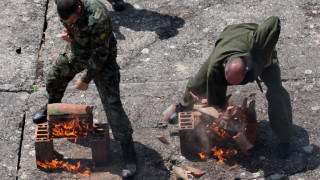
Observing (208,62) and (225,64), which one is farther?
(208,62)

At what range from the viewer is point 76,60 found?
18.9 ft

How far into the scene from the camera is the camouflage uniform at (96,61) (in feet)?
17.5

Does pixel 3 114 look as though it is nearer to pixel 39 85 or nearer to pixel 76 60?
pixel 39 85

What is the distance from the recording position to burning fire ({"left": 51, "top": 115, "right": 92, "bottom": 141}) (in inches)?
228

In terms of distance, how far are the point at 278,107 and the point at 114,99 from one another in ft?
5.67

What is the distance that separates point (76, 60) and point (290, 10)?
3824 millimetres

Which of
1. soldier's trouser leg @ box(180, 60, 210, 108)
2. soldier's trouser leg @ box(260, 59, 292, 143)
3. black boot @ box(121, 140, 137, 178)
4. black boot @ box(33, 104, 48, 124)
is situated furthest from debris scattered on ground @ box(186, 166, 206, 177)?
black boot @ box(33, 104, 48, 124)

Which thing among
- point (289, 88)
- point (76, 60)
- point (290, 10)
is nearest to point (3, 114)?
point (76, 60)

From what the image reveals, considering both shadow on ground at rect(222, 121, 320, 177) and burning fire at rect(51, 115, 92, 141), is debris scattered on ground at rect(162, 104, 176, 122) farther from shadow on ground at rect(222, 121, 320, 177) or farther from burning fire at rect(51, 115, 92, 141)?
burning fire at rect(51, 115, 92, 141)

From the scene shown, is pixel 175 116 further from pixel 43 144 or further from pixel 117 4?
pixel 117 4

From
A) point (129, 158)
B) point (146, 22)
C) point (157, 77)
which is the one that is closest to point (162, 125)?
point (129, 158)

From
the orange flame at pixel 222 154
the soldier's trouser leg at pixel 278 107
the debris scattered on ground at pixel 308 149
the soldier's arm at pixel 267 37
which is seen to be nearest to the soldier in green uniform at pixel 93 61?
the orange flame at pixel 222 154

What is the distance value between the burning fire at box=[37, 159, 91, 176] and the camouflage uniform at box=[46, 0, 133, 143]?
50 centimetres

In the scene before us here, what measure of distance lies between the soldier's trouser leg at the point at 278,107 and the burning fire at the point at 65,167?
6.78 ft
